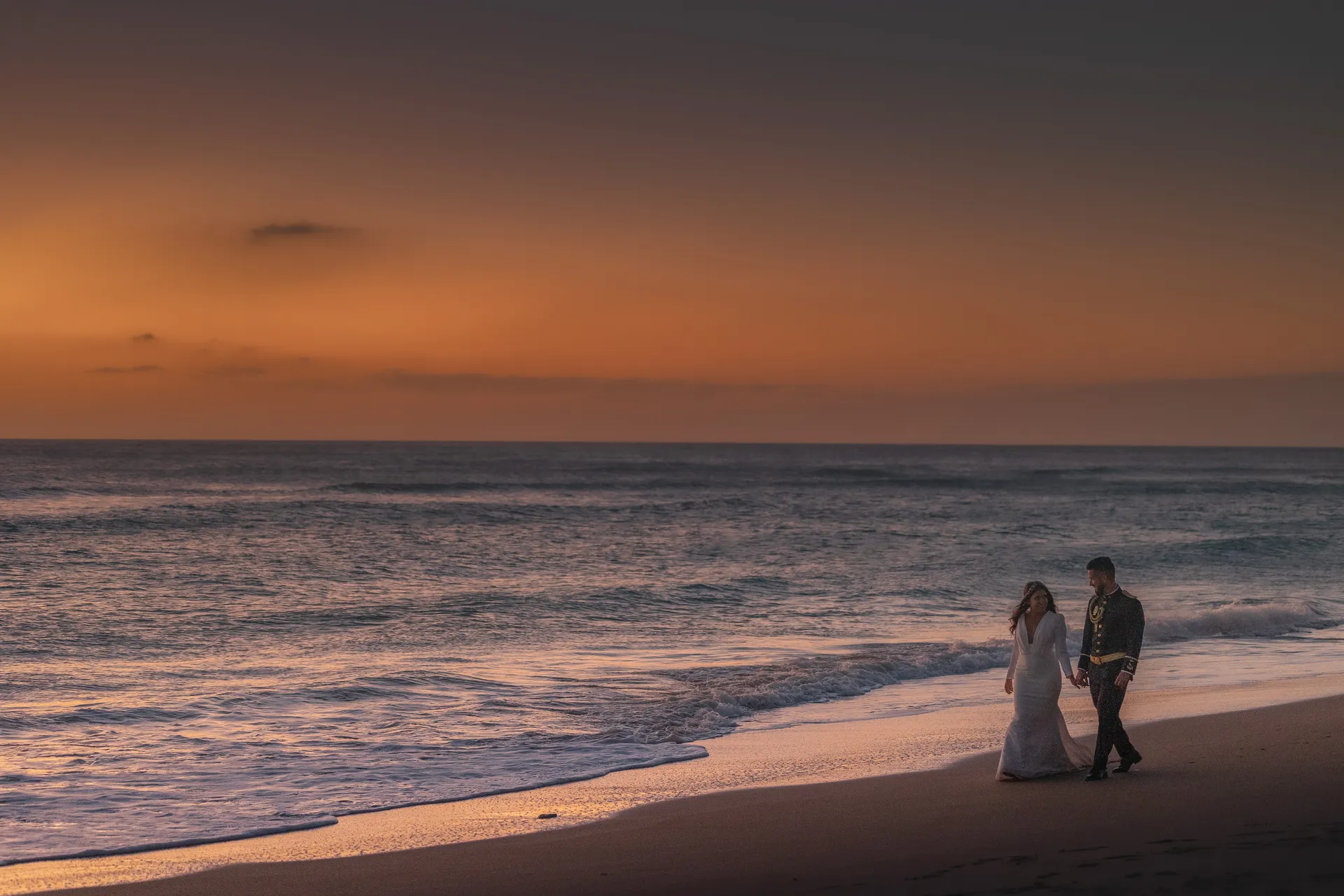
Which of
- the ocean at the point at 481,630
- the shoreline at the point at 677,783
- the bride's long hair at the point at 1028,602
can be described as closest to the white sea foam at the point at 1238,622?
the ocean at the point at 481,630

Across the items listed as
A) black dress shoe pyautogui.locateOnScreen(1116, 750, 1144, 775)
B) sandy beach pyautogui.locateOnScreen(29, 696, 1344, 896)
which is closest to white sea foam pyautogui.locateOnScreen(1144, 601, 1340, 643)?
black dress shoe pyautogui.locateOnScreen(1116, 750, 1144, 775)

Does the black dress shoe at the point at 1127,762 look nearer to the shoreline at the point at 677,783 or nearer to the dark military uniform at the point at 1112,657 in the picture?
the dark military uniform at the point at 1112,657

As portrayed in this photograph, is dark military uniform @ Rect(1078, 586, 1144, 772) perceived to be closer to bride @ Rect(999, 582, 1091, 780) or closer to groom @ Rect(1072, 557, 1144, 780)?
groom @ Rect(1072, 557, 1144, 780)

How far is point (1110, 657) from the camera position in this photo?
305 inches

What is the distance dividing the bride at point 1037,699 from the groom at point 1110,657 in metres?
0.21

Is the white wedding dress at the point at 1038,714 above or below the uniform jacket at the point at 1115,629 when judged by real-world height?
below

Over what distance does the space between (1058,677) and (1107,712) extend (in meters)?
0.39

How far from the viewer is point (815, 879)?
5719mm

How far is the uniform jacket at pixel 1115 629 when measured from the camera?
768cm

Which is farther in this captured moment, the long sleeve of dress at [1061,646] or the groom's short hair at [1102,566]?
the groom's short hair at [1102,566]

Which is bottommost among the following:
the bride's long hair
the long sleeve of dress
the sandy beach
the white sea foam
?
the white sea foam

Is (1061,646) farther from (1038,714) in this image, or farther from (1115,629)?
(1038,714)

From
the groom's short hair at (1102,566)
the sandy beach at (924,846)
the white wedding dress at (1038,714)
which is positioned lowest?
the sandy beach at (924,846)

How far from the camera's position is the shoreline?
21.1 feet
